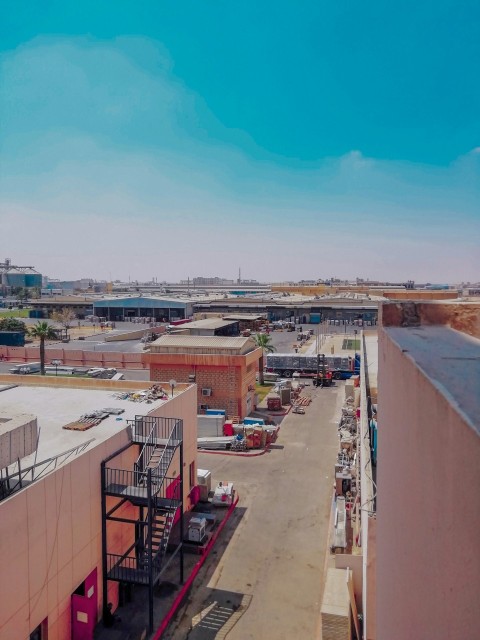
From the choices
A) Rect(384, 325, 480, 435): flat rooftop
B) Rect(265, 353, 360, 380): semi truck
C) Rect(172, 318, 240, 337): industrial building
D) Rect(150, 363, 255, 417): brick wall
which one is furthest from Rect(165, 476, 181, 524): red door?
Rect(265, 353, 360, 380): semi truck

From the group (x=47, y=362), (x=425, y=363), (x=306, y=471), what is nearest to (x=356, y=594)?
(x=306, y=471)

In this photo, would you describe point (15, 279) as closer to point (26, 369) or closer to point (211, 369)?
point (26, 369)

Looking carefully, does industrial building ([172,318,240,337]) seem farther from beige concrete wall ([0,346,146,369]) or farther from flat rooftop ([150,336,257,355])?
beige concrete wall ([0,346,146,369])

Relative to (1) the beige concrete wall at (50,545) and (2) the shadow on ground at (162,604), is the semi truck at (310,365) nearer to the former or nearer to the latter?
(2) the shadow on ground at (162,604)

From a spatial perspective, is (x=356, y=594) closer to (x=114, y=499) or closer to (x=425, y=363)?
(x=114, y=499)

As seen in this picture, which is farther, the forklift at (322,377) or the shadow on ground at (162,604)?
the forklift at (322,377)

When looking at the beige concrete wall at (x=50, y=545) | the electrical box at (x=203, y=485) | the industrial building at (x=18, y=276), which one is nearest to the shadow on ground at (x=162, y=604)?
the beige concrete wall at (x=50, y=545)

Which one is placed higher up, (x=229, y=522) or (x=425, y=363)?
(x=425, y=363)
